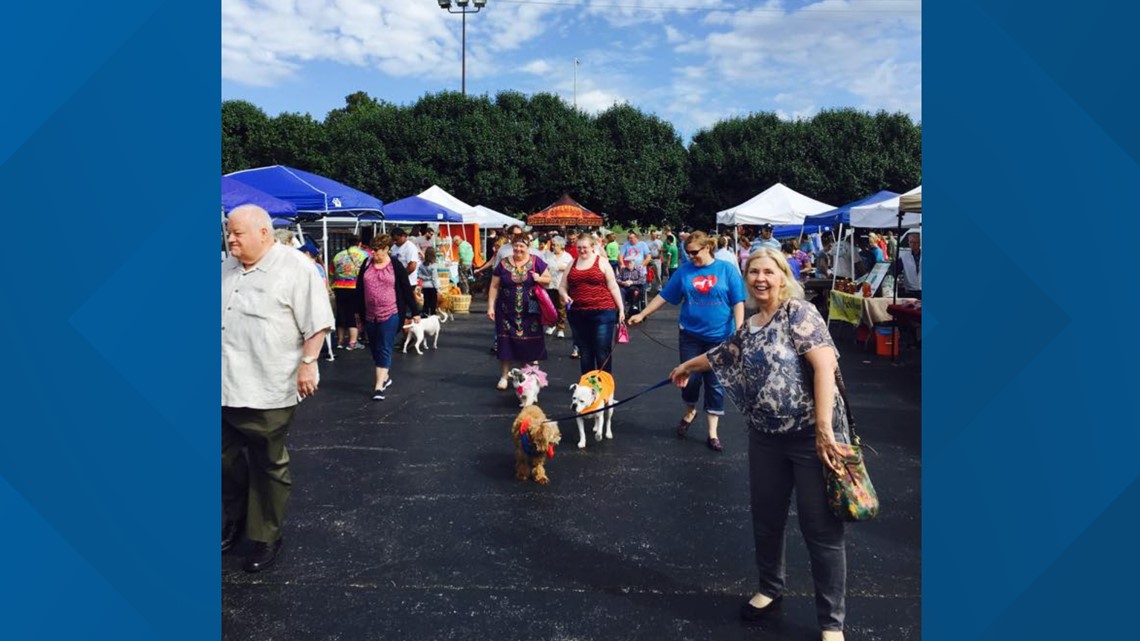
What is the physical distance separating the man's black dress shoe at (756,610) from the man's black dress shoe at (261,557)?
2397mm

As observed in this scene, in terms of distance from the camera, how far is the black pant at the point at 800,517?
3066 millimetres

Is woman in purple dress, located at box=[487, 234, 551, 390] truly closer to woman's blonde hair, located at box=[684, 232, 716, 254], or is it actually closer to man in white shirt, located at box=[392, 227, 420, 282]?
woman's blonde hair, located at box=[684, 232, 716, 254]

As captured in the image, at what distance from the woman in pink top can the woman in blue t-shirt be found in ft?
9.75

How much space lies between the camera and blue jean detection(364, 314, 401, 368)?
7.91 meters

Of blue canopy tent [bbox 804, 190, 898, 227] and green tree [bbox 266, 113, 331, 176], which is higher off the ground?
green tree [bbox 266, 113, 331, 176]

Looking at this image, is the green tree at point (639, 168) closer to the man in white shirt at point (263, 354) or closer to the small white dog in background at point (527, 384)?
the small white dog in background at point (527, 384)

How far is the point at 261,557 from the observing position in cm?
389

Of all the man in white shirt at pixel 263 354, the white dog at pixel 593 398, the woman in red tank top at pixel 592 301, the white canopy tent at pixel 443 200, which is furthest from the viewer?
the white canopy tent at pixel 443 200

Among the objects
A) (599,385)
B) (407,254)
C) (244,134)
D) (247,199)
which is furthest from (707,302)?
(244,134)

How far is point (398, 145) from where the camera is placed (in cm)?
3584

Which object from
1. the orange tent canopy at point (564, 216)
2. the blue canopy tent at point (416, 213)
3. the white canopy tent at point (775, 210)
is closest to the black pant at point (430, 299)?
the blue canopy tent at point (416, 213)

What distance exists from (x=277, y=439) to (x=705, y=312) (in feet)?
11.2

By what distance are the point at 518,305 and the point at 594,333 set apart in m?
1.16

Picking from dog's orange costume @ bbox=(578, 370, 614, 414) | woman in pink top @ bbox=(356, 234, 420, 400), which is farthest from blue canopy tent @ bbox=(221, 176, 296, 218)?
dog's orange costume @ bbox=(578, 370, 614, 414)
